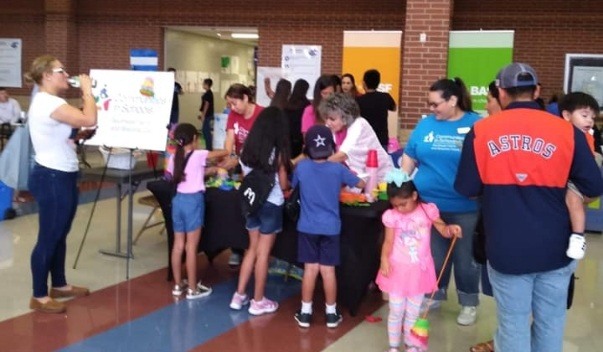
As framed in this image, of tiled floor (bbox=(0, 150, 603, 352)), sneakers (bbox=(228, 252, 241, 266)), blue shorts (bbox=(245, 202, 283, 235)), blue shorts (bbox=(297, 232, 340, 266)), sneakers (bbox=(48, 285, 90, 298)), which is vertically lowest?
tiled floor (bbox=(0, 150, 603, 352))

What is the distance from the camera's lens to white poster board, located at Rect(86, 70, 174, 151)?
4.91 m

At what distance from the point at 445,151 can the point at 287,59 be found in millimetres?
9034

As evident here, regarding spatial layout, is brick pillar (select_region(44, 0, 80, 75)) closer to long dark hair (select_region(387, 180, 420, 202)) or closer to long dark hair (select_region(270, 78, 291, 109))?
long dark hair (select_region(270, 78, 291, 109))

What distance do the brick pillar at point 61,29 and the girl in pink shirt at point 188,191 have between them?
10.8m

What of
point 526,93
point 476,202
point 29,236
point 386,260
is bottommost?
point 29,236

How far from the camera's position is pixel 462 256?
413 cm

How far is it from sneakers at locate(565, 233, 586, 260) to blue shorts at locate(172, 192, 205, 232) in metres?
2.60

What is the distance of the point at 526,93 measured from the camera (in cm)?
262

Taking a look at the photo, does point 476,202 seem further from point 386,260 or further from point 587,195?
point 587,195

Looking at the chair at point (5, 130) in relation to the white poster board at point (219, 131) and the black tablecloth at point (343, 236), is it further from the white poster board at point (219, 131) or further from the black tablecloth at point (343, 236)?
the black tablecloth at point (343, 236)

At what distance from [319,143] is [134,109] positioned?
1.79m

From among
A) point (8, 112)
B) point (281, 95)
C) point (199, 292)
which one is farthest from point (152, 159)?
point (8, 112)

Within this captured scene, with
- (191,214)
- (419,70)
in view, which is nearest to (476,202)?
(191,214)

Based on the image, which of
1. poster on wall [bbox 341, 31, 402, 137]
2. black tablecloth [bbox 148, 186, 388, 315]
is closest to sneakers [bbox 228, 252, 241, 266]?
black tablecloth [bbox 148, 186, 388, 315]
